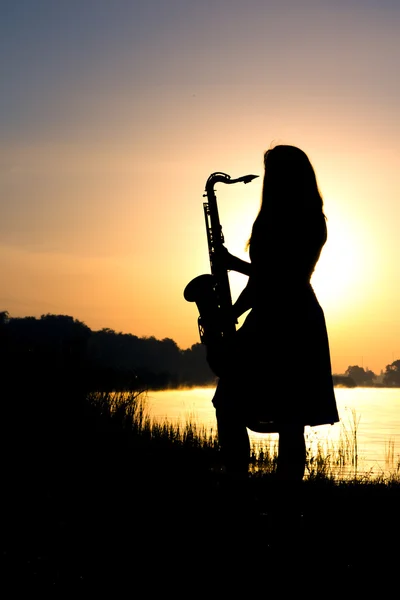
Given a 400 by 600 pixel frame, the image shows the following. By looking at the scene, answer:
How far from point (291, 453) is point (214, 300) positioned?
4.84ft

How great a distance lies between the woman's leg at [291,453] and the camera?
5.38 m

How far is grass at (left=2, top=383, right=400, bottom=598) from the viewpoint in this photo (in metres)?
4.75

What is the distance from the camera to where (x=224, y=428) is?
17.7 feet

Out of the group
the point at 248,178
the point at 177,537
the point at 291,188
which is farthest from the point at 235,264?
the point at 177,537

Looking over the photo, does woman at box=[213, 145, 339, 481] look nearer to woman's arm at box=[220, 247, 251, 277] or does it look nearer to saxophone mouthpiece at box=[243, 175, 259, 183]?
woman's arm at box=[220, 247, 251, 277]

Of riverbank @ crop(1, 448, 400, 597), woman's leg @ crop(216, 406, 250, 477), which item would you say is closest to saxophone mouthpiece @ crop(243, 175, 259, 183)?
woman's leg @ crop(216, 406, 250, 477)

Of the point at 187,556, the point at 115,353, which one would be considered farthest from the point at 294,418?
the point at 115,353

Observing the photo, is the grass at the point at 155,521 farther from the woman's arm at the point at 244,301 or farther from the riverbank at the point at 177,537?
the woman's arm at the point at 244,301

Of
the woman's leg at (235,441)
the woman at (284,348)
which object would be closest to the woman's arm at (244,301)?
the woman at (284,348)

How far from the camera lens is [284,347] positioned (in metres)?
5.41

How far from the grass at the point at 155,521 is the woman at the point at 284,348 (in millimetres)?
397

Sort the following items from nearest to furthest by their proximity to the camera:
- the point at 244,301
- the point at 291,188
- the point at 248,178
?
the point at 291,188, the point at 244,301, the point at 248,178

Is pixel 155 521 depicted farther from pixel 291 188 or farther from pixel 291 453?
pixel 291 188

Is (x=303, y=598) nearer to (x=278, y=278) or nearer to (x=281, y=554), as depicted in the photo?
(x=281, y=554)
